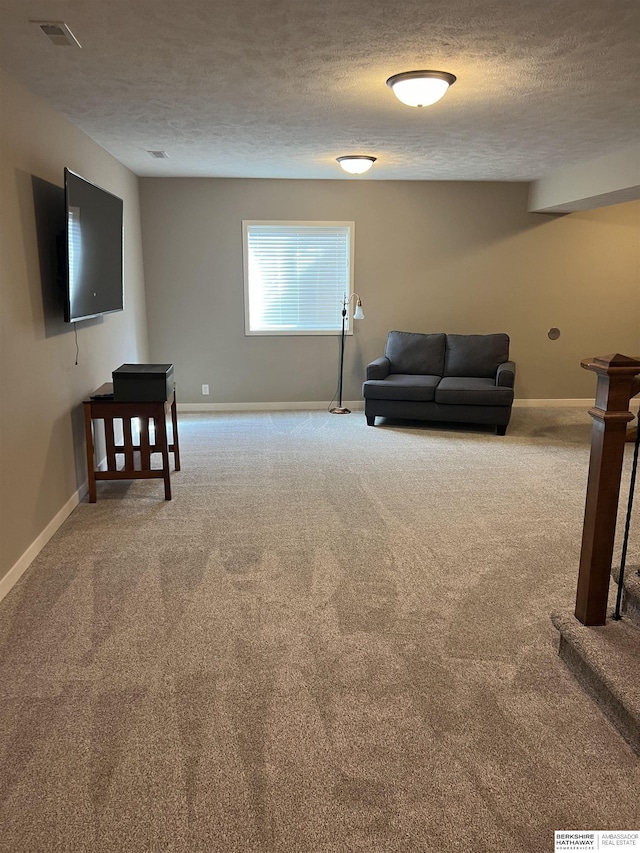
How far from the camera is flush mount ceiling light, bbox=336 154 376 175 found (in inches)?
199

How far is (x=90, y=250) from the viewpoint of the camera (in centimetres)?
388

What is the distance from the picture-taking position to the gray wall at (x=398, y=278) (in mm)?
6359

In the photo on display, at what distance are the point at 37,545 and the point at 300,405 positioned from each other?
386cm

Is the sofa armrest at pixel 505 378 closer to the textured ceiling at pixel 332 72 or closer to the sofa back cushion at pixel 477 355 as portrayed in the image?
the sofa back cushion at pixel 477 355

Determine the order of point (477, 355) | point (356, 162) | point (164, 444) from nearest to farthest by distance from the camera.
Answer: point (164, 444) < point (356, 162) < point (477, 355)

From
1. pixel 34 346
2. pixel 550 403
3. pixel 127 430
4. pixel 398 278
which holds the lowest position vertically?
pixel 550 403

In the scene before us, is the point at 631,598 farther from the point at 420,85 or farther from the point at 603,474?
the point at 420,85

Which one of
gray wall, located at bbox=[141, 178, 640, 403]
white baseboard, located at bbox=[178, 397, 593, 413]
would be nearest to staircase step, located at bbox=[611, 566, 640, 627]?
white baseboard, located at bbox=[178, 397, 593, 413]

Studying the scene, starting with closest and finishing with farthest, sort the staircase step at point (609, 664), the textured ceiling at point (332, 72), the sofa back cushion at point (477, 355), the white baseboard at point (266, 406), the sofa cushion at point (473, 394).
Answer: the staircase step at point (609, 664), the textured ceiling at point (332, 72), the sofa cushion at point (473, 394), the sofa back cushion at point (477, 355), the white baseboard at point (266, 406)

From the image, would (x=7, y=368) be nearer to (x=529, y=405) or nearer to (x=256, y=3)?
(x=256, y=3)

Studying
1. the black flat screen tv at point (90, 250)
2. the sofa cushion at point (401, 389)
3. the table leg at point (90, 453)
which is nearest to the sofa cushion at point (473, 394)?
the sofa cushion at point (401, 389)

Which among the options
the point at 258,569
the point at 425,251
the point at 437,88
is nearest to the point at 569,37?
the point at 437,88

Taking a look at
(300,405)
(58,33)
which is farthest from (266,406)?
(58,33)

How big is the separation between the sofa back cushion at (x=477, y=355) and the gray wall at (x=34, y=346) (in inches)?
142
